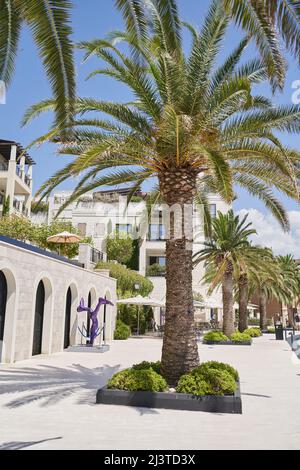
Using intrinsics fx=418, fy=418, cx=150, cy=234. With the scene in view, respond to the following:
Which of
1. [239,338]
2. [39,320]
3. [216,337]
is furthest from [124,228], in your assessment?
[39,320]

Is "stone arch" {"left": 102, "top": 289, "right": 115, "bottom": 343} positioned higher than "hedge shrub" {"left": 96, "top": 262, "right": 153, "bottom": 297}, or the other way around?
"hedge shrub" {"left": 96, "top": 262, "right": 153, "bottom": 297}

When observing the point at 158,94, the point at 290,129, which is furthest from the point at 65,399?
the point at 290,129

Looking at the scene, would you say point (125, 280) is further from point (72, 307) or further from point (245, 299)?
point (72, 307)

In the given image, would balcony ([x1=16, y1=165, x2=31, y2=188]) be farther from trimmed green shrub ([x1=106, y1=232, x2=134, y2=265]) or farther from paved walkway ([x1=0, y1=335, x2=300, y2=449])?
paved walkway ([x1=0, y1=335, x2=300, y2=449])

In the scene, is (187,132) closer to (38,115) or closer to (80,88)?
(80,88)

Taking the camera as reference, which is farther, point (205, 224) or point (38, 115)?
point (205, 224)

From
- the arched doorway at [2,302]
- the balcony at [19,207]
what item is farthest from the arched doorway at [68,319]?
the balcony at [19,207]

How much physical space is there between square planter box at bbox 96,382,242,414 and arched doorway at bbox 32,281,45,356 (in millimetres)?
8742

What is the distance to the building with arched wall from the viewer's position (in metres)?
13.7

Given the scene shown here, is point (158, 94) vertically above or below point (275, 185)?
above

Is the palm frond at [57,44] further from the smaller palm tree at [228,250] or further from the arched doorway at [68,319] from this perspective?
the smaller palm tree at [228,250]

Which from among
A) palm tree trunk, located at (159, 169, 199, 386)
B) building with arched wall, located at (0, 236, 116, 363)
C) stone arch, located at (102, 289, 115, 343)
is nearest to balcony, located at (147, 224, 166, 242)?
stone arch, located at (102, 289, 115, 343)

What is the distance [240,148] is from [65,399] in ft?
22.0

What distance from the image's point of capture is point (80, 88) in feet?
20.9
